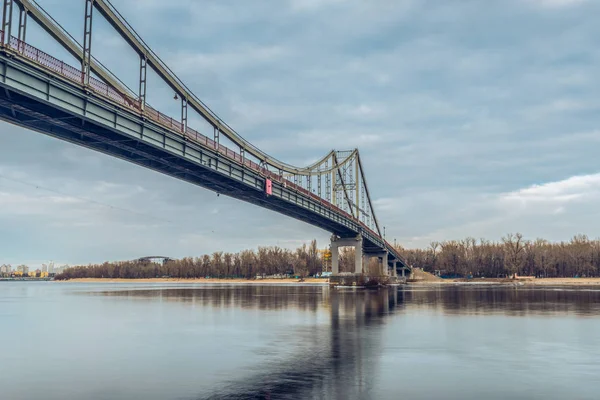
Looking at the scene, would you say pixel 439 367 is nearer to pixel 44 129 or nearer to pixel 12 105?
pixel 12 105

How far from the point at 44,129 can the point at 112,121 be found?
512 cm

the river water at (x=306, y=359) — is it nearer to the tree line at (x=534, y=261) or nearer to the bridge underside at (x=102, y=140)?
the bridge underside at (x=102, y=140)

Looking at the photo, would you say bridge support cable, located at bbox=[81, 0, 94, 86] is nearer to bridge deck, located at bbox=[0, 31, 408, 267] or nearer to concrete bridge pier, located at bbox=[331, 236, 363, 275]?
bridge deck, located at bbox=[0, 31, 408, 267]

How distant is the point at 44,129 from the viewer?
4266 cm

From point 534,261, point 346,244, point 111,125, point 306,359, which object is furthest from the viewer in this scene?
point 534,261

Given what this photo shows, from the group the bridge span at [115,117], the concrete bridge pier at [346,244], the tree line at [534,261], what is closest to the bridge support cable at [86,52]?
the bridge span at [115,117]

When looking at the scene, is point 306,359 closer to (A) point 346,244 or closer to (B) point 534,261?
(A) point 346,244

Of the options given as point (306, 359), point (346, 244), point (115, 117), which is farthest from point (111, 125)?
point (346, 244)

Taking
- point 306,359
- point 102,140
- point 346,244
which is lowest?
point 306,359

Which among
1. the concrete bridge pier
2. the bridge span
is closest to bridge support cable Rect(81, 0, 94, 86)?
the bridge span

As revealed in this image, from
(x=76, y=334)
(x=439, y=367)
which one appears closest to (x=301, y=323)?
(x=76, y=334)

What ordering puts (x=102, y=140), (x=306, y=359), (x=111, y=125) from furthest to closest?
(x=102, y=140)
(x=111, y=125)
(x=306, y=359)

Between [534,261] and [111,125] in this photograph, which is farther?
[534,261]

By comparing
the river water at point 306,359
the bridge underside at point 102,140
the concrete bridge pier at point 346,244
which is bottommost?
the river water at point 306,359
